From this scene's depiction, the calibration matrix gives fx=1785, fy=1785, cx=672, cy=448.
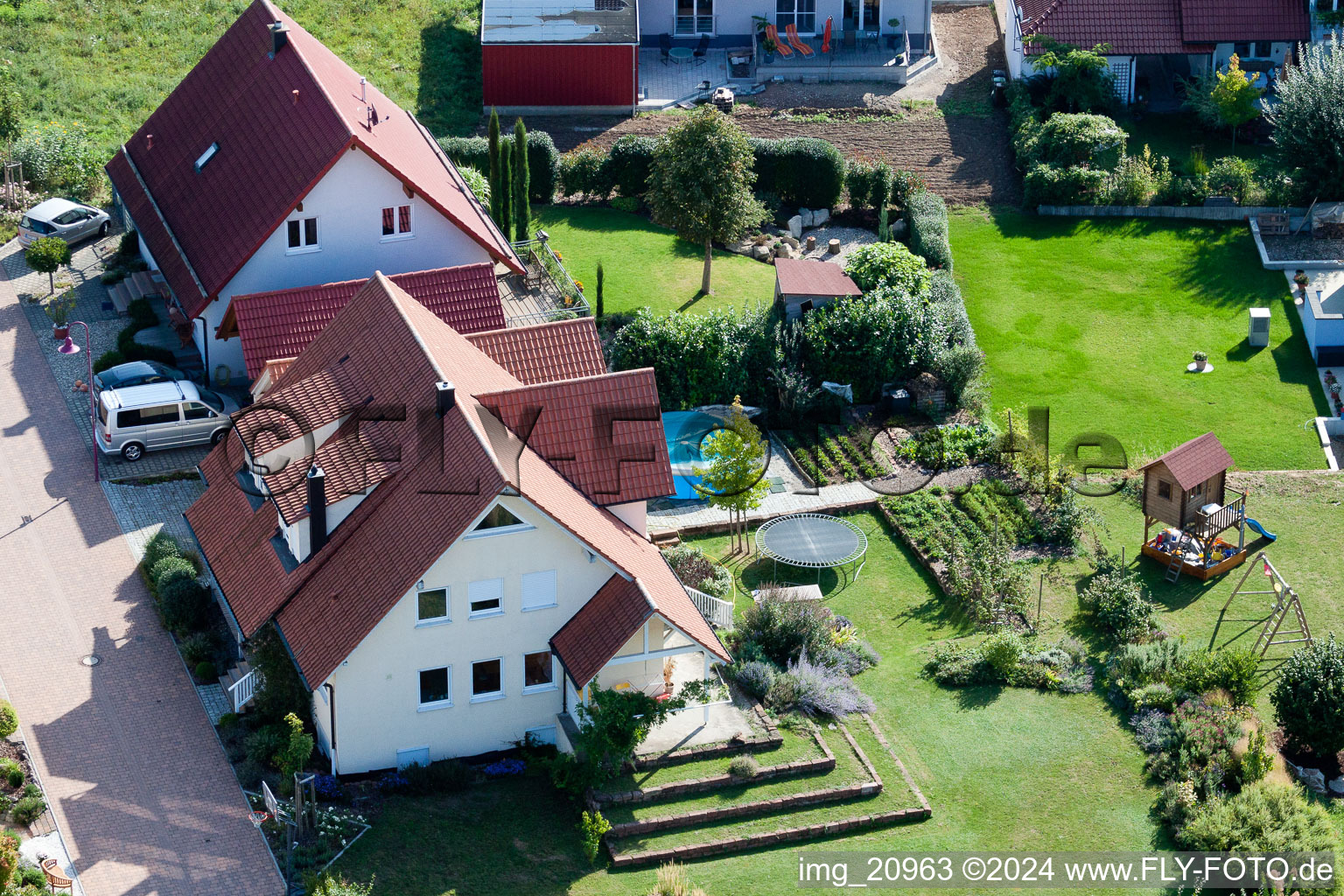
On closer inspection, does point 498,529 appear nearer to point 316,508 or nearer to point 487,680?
point 487,680

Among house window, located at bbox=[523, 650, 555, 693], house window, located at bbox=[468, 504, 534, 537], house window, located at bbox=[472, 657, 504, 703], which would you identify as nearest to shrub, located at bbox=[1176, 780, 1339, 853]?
house window, located at bbox=[523, 650, 555, 693]

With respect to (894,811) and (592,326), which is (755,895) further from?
(592,326)

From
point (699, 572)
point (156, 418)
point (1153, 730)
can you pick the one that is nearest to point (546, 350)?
point (699, 572)

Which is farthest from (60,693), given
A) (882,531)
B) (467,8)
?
(467,8)

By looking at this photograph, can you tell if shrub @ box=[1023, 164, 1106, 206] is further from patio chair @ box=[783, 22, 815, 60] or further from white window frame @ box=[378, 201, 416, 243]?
white window frame @ box=[378, 201, 416, 243]

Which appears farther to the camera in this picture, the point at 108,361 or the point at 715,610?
the point at 108,361

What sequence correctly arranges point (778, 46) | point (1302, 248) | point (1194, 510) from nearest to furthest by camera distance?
point (1194, 510)
point (1302, 248)
point (778, 46)
